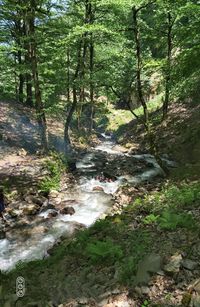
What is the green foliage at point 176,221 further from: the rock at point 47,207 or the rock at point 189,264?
the rock at point 47,207

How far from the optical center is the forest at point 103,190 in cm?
802

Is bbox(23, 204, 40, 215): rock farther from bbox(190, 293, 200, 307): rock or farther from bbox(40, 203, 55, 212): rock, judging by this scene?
bbox(190, 293, 200, 307): rock

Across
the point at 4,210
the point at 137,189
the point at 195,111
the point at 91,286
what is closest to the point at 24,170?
the point at 4,210

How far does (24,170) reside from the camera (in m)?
18.9

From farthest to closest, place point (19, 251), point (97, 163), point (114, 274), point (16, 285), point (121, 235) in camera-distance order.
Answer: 1. point (97, 163)
2. point (19, 251)
3. point (121, 235)
4. point (16, 285)
5. point (114, 274)

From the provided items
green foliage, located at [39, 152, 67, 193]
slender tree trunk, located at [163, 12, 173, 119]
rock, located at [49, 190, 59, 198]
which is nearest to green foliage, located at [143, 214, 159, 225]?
rock, located at [49, 190, 59, 198]

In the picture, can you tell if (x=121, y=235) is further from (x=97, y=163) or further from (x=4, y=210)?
(x=97, y=163)

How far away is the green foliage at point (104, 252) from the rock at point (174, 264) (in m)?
1.48

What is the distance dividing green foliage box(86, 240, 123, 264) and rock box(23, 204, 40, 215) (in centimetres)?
586

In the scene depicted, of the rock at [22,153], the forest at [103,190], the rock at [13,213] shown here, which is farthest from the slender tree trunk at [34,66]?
the rock at [13,213]

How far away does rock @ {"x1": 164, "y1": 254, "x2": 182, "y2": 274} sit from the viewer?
7.61 meters

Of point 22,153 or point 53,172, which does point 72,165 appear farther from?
point 22,153

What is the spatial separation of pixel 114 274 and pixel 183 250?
5.56 ft

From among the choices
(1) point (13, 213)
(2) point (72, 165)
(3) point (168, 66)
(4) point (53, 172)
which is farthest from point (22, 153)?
(3) point (168, 66)
